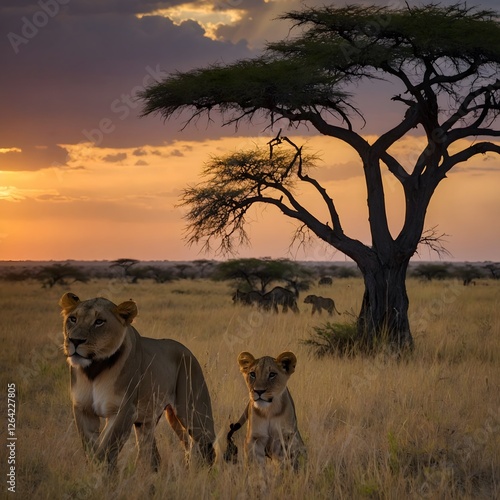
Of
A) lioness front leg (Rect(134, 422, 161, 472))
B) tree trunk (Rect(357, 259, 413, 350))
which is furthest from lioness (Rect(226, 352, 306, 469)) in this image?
tree trunk (Rect(357, 259, 413, 350))

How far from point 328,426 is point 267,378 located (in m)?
3.18

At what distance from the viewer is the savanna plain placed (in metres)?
5.17

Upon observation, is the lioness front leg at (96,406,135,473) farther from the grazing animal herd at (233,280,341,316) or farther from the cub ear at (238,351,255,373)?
the grazing animal herd at (233,280,341,316)

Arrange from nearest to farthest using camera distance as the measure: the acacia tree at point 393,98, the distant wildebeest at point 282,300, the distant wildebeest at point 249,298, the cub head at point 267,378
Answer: the cub head at point 267,378 → the acacia tree at point 393,98 → the distant wildebeest at point 282,300 → the distant wildebeest at point 249,298

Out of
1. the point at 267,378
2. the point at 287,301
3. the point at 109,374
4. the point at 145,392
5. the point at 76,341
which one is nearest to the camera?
the point at 76,341

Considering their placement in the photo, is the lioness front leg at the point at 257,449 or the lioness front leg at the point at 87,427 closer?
the lioness front leg at the point at 87,427

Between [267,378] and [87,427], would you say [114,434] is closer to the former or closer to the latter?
[87,427]

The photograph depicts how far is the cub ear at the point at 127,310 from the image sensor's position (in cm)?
461

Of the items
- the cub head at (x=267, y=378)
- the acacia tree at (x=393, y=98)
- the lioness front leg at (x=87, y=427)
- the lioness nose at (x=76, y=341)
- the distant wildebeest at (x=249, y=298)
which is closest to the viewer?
the lioness nose at (x=76, y=341)

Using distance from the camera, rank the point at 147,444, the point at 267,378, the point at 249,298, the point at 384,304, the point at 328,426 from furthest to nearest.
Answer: the point at 249,298 → the point at 384,304 → the point at 328,426 → the point at 147,444 → the point at 267,378

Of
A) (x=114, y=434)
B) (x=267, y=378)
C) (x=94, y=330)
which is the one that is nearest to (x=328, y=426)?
(x=267, y=378)

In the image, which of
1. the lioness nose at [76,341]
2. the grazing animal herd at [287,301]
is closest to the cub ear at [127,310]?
the lioness nose at [76,341]

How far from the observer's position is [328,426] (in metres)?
7.97

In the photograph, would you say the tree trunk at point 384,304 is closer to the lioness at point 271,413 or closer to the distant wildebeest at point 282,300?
the distant wildebeest at point 282,300
